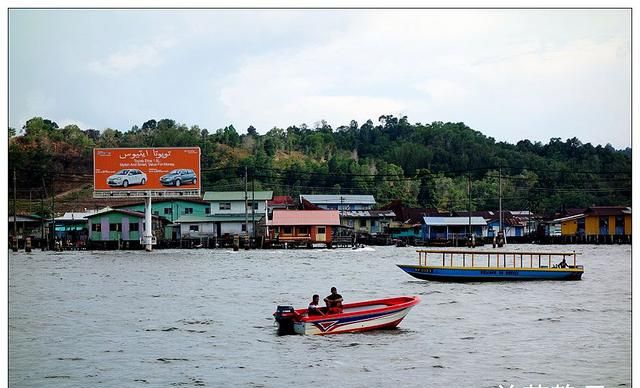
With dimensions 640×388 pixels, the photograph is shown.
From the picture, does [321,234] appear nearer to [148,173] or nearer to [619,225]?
[148,173]

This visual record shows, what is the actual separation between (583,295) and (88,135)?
42.1 meters

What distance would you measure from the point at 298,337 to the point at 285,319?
326 millimetres

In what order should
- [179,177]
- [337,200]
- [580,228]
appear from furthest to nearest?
1. [337,200]
2. [580,228]
3. [179,177]

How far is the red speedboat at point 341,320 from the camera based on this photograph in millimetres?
12234

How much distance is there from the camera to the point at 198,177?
3609cm

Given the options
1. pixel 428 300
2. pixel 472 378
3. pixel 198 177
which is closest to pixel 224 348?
pixel 472 378

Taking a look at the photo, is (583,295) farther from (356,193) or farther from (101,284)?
(356,193)

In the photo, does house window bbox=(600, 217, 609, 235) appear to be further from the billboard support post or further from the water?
the billboard support post

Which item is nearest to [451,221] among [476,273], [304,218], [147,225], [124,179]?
[304,218]

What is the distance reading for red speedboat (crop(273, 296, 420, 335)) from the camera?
1223 centimetres

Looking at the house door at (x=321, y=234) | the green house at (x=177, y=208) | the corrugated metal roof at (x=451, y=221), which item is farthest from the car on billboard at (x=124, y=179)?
the corrugated metal roof at (x=451, y=221)

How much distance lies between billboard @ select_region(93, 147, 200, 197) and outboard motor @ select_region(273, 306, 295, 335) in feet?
77.9

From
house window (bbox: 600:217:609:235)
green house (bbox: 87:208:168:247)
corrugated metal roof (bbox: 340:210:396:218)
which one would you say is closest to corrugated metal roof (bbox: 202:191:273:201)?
green house (bbox: 87:208:168:247)

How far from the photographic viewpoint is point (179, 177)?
36219mm
